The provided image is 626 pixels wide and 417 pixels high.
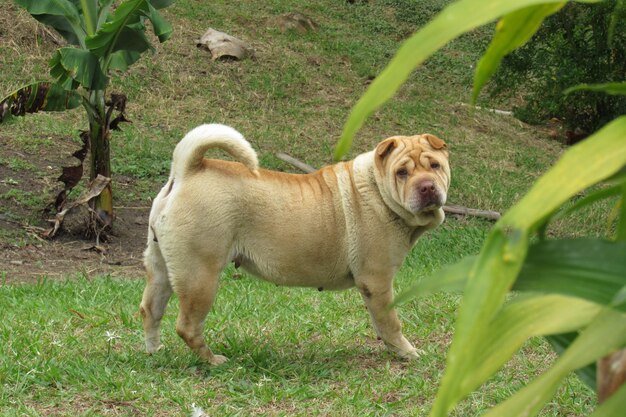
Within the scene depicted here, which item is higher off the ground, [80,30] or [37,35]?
[80,30]

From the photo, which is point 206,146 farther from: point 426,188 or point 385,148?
point 426,188

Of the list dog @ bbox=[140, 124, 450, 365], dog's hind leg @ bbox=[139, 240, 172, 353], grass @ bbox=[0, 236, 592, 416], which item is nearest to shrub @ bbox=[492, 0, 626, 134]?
grass @ bbox=[0, 236, 592, 416]

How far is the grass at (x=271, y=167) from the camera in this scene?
16.0ft

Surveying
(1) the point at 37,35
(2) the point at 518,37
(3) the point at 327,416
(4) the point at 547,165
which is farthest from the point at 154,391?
(1) the point at 37,35

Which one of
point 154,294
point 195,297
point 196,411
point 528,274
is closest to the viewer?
point 528,274

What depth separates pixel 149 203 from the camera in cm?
1155

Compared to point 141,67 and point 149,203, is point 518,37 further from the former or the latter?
point 141,67

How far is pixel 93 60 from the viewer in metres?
9.47

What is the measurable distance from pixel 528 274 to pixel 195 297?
14.4 feet

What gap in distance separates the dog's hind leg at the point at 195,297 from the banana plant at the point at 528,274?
4.24 m

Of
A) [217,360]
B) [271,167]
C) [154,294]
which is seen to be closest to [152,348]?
[154,294]

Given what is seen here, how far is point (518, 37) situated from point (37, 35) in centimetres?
1521

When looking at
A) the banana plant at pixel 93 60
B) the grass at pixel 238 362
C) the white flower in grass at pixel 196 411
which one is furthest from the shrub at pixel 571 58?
the white flower in grass at pixel 196 411

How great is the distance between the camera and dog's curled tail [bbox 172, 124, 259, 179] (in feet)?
17.7
